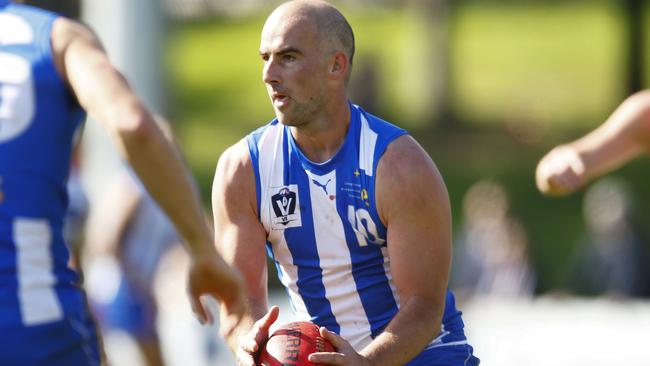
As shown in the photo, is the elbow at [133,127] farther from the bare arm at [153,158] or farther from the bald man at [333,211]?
the bald man at [333,211]

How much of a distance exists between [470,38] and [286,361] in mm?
28625

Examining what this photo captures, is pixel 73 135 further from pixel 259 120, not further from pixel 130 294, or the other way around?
pixel 259 120

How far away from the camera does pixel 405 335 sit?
5.32 meters

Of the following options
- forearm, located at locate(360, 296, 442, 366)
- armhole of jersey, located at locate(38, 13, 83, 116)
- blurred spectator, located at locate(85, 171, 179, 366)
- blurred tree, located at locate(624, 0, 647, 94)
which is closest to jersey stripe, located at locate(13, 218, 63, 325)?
armhole of jersey, located at locate(38, 13, 83, 116)

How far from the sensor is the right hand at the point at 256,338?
5.25m

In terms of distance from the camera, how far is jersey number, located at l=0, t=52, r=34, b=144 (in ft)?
14.0

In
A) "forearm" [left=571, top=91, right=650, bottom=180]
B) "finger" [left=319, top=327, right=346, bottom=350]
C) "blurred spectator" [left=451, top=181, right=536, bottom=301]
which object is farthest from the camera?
"blurred spectator" [left=451, top=181, right=536, bottom=301]

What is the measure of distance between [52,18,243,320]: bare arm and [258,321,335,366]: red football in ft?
3.41

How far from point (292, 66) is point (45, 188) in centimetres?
144

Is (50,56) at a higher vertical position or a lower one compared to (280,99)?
higher

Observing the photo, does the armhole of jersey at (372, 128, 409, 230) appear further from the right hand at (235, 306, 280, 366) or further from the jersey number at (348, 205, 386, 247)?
the right hand at (235, 306, 280, 366)

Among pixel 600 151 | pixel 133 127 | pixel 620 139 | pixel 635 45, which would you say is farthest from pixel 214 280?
pixel 635 45

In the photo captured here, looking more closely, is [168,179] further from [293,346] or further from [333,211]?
[333,211]

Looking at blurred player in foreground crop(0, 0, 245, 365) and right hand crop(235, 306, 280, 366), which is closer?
blurred player in foreground crop(0, 0, 245, 365)
